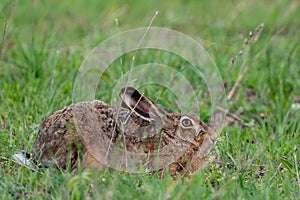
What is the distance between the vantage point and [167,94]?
5.35m

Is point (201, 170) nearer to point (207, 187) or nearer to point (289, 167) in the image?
point (207, 187)

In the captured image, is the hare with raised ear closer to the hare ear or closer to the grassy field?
the hare ear

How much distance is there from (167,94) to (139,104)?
1.46 meters

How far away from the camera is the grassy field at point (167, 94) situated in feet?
11.6

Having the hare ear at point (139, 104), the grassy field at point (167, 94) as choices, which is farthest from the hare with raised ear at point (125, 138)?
the grassy field at point (167, 94)

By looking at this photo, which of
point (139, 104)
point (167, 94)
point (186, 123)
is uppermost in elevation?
point (139, 104)

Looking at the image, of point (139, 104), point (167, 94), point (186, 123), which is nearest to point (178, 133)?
point (186, 123)

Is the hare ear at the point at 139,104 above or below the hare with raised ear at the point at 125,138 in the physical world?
above

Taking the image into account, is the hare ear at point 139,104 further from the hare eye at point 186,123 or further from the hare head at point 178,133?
the hare eye at point 186,123

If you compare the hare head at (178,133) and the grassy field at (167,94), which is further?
the hare head at (178,133)

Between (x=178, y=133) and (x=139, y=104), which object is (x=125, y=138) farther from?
(x=178, y=133)

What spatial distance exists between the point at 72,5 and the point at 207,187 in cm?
471

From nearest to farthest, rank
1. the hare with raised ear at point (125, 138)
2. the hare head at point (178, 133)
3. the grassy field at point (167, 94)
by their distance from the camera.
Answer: the grassy field at point (167, 94) < the hare with raised ear at point (125, 138) < the hare head at point (178, 133)

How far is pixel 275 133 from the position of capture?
4836 millimetres
